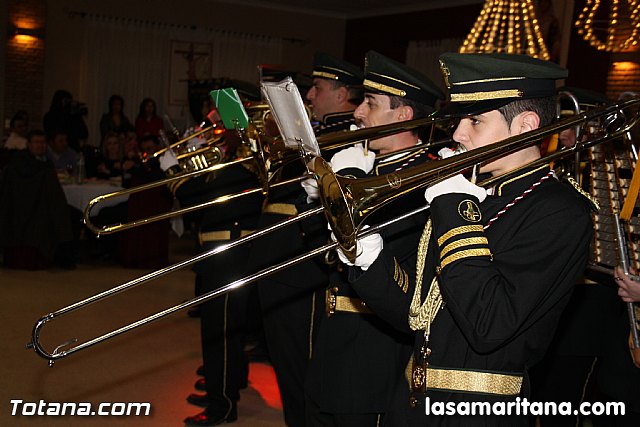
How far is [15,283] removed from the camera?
6.32 meters

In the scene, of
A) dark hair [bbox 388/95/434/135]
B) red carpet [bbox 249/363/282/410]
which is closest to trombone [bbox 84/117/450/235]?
dark hair [bbox 388/95/434/135]

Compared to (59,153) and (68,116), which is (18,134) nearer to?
(59,153)

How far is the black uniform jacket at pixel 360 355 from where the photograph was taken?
2.38 meters

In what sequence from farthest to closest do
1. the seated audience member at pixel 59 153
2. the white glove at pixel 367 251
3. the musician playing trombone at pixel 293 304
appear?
the seated audience member at pixel 59 153, the musician playing trombone at pixel 293 304, the white glove at pixel 367 251

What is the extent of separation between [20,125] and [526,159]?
833 cm


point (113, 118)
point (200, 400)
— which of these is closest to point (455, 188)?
point (200, 400)

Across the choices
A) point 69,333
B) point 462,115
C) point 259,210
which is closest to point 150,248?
point 69,333

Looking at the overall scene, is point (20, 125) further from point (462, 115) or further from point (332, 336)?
point (462, 115)

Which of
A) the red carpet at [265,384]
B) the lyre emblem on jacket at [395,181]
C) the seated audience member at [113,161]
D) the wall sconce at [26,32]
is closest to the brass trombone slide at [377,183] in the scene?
the lyre emblem on jacket at [395,181]

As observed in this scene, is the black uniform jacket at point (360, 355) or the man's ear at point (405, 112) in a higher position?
the man's ear at point (405, 112)

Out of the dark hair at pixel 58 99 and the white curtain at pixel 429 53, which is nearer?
the dark hair at pixel 58 99

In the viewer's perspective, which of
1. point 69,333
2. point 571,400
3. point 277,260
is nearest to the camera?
point 571,400

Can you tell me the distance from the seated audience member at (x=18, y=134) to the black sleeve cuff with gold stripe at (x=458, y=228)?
306 inches

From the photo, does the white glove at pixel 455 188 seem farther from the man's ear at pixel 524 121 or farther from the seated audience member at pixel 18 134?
the seated audience member at pixel 18 134
